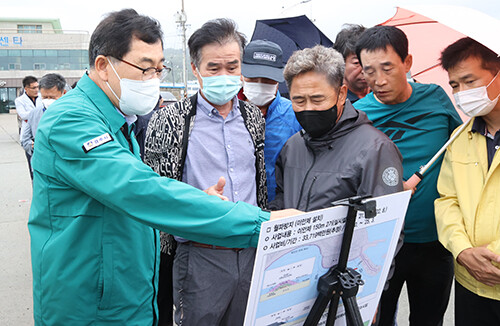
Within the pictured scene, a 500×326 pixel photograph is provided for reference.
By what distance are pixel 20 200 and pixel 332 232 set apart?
6653 millimetres

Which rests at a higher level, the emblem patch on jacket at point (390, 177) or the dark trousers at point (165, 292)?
the emblem patch on jacket at point (390, 177)

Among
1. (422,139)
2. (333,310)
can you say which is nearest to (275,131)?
(422,139)

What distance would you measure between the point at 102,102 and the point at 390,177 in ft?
3.94

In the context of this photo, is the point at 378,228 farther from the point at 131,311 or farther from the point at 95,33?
the point at 95,33

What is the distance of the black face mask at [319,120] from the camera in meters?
1.82

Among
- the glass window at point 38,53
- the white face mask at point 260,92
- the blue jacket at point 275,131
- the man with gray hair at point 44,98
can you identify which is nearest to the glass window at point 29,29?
the glass window at point 38,53

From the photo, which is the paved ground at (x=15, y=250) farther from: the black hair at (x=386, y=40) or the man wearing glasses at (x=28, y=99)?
the black hair at (x=386, y=40)

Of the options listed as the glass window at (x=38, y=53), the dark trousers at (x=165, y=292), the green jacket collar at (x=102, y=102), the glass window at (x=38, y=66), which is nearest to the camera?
the green jacket collar at (x=102, y=102)

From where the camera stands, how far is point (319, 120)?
71.9 inches

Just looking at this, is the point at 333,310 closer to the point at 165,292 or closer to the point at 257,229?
the point at 257,229

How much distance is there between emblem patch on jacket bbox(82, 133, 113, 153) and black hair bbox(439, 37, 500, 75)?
5.38 feet

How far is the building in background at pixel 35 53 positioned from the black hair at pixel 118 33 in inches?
1825

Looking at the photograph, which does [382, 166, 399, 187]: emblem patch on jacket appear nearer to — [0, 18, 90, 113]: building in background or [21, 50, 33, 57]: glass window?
[0, 18, 90, 113]: building in background

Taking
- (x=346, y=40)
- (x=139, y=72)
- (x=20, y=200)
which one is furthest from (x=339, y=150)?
(x=20, y=200)
